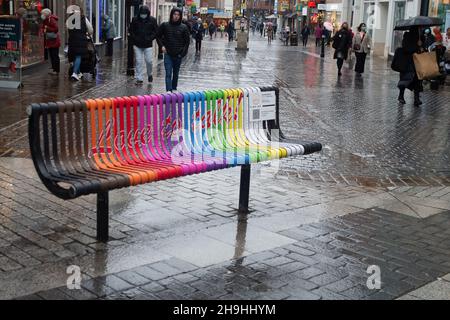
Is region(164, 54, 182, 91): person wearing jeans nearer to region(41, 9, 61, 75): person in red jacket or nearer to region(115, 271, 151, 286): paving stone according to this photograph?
region(41, 9, 61, 75): person in red jacket

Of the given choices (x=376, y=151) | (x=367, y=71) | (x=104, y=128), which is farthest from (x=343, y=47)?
(x=104, y=128)

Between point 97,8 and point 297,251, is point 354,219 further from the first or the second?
point 97,8

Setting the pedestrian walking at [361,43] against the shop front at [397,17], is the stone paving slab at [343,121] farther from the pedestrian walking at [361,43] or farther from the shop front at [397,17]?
the shop front at [397,17]

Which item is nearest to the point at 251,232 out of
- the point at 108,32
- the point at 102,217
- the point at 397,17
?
the point at 102,217

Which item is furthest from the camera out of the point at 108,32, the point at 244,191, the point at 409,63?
the point at 108,32

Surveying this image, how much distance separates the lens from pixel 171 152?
5586 mm

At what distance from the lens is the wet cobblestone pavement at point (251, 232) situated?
4234 mm

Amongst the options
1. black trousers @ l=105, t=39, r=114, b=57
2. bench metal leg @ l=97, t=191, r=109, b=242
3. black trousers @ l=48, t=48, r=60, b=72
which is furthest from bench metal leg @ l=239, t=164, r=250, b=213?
black trousers @ l=105, t=39, r=114, b=57

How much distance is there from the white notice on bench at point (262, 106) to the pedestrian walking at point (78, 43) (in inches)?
373

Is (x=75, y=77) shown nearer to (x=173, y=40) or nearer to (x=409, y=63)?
(x=173, y=40)

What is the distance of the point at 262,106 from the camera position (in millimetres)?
6445

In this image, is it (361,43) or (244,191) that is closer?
(244,191)

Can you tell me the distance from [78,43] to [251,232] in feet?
35.7
